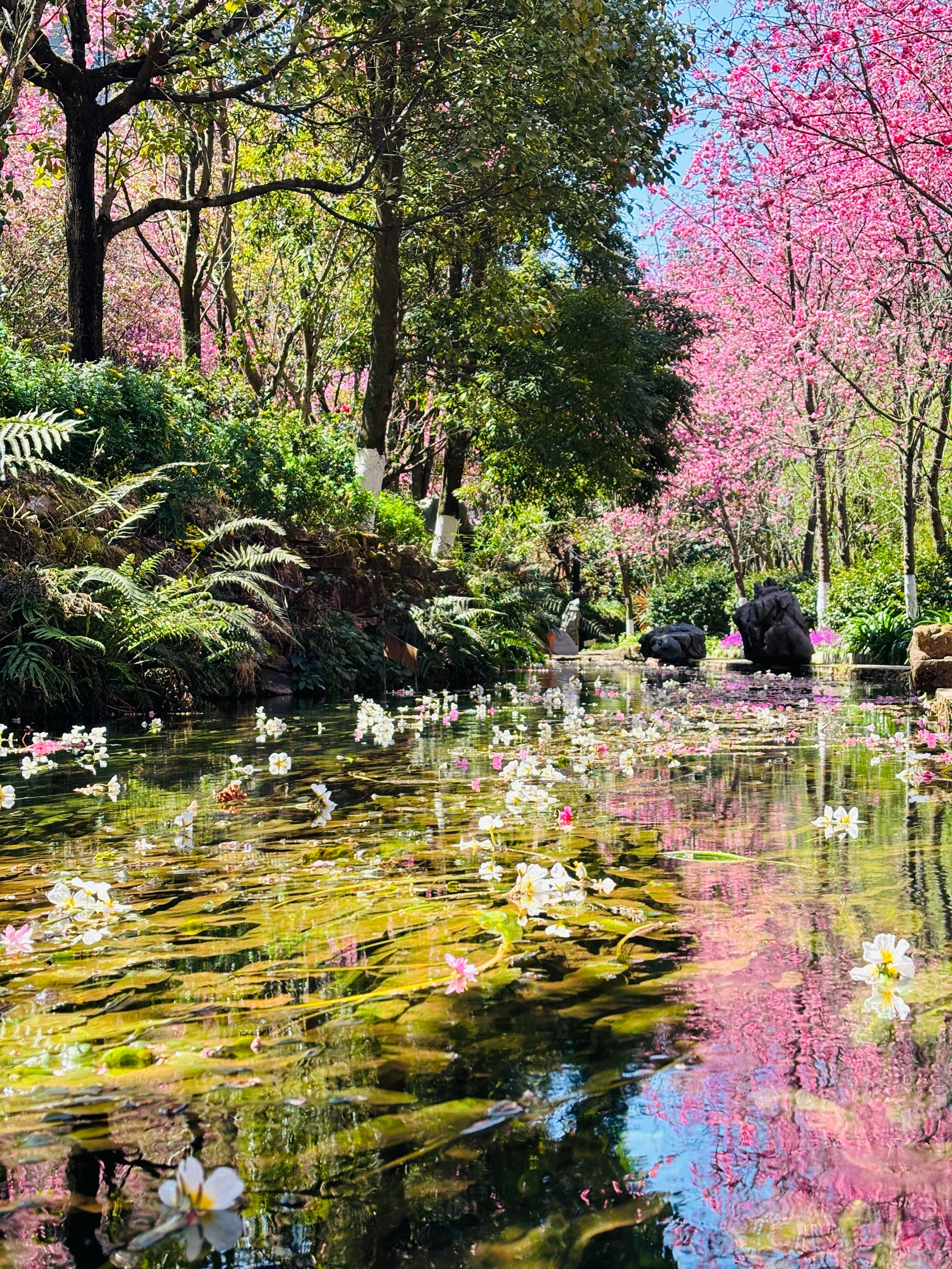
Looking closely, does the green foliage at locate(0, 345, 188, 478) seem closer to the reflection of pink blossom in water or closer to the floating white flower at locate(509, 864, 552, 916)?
the floating white flower at locate(509, 864, 552, 916)

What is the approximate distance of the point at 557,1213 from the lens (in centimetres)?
128

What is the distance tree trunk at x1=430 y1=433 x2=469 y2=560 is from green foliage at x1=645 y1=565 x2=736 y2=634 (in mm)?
14043

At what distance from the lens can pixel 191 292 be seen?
1598 centimetres

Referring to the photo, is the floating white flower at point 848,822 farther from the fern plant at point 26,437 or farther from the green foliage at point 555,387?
the green foliage at point 555,387

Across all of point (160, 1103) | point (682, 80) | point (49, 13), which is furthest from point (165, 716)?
point (682, 80)

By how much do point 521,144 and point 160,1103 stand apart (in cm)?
1097

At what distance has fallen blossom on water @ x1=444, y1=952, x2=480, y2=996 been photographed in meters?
2.01

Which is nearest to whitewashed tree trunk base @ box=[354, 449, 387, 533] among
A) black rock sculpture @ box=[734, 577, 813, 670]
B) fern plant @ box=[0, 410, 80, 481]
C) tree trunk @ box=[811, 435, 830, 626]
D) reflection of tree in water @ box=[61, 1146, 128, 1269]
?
fern plant @ box=[0, 410, 80, 481]

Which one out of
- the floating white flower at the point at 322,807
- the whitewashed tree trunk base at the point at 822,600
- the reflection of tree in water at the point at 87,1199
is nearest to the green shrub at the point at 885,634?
the whitewashed tree trunk base at the point at 822,600

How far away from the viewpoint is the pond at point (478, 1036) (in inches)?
49.8

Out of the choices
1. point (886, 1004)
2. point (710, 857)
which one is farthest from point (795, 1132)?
point (710, 857)

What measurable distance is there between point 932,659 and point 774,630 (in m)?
7.25

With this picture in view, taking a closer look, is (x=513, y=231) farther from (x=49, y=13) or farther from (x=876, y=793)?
(x=876, y=793)

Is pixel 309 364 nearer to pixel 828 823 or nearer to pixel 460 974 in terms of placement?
pixel 828 823
